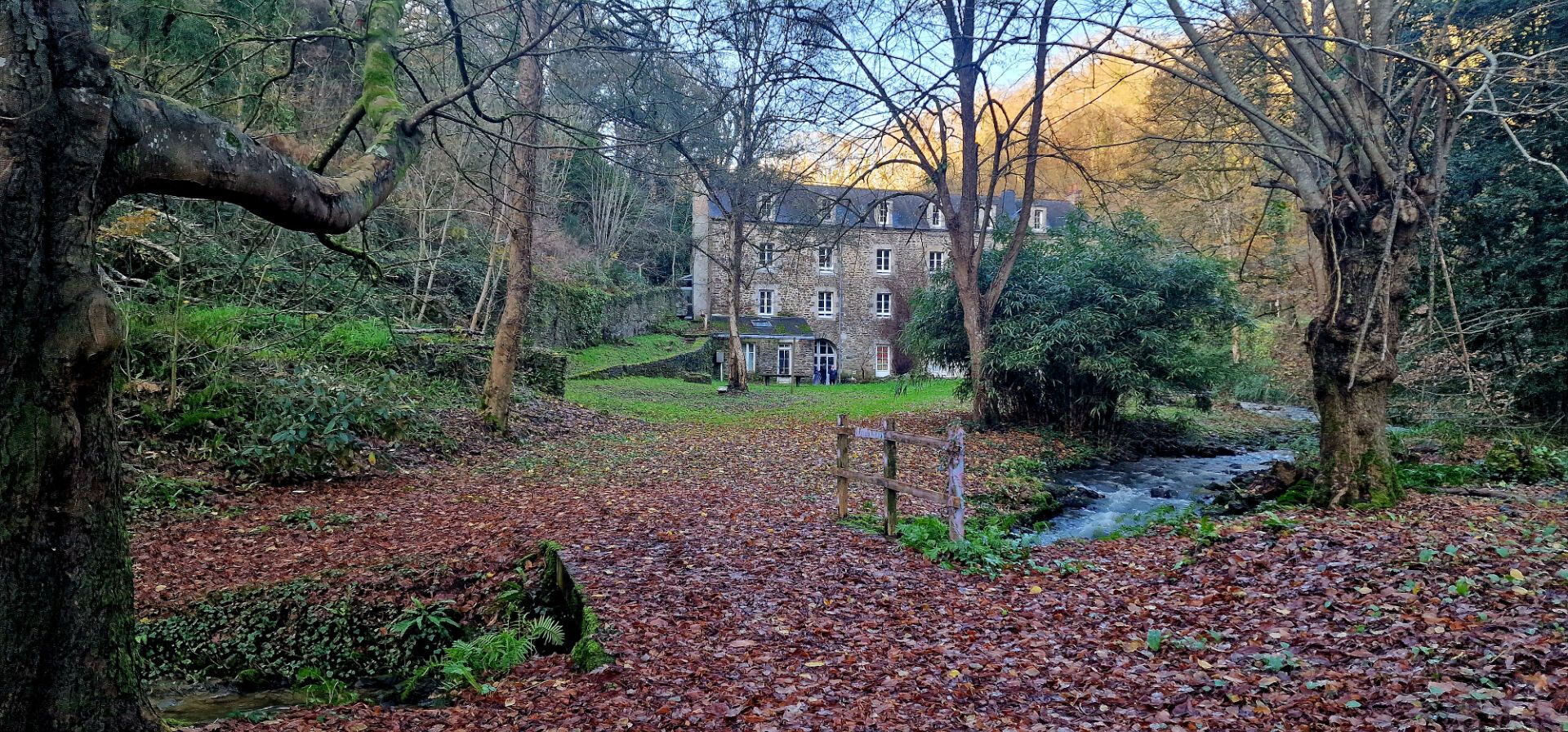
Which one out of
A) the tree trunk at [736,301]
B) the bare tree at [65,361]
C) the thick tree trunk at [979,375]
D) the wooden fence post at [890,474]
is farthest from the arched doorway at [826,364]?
the bare tree at [65,361]

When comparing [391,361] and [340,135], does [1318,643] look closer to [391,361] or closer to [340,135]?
[340,135]

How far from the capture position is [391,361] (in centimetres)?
1291

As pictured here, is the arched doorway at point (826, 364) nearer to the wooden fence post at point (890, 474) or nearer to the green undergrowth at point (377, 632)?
the wooden fence post at point (890, 474)

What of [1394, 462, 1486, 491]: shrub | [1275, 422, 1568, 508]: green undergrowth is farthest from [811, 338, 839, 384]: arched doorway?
[1394, 462, 1486, 491]: shrub

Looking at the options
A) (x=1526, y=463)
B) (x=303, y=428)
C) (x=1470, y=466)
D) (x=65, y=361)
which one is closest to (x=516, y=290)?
(x=303, y=428)

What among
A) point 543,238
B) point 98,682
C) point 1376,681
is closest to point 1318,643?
point 1376,681

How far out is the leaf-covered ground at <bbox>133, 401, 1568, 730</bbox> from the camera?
3691mm

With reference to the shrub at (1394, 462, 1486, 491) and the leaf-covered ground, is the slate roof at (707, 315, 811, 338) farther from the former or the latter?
the shrub at (1394, 462, 1486, 491)

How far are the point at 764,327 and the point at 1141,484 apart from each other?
25999 mm

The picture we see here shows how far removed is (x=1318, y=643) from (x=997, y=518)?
5.05m

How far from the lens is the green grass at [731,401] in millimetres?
18766

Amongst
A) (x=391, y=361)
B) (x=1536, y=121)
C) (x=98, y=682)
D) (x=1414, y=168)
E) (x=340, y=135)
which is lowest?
(x=98, y=682)

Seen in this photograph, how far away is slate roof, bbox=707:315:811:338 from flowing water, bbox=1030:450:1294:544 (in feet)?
75.9

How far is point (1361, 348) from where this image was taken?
300 inches
